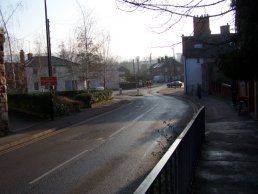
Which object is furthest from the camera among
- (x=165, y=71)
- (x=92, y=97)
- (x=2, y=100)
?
(x=165, y=71)

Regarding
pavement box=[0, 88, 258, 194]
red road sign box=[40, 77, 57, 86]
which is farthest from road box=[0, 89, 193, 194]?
red road sign box=[40, 77, 57, 86]

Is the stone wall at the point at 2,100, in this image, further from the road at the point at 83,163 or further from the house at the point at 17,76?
the house at the point at 17,76

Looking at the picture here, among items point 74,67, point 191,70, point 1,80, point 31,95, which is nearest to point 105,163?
point 1,80

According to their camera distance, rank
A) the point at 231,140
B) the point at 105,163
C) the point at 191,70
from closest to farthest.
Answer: the point at 105,163 < the point at 231,140 < the point at 191,70

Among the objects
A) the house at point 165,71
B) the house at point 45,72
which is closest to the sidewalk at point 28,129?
the house at point 45,72

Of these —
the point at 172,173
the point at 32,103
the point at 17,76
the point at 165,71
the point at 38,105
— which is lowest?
the point at 38,105

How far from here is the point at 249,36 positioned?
7.20 meters

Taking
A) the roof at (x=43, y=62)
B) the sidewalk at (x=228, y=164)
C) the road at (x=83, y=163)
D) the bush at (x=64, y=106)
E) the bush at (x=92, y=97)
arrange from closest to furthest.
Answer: the sidewalk at (x=228, y=164), the road at (x=83, y=163), the bush at (x=64, y=106), the bush at (x=92, y=97), the roof at (x=43, y=62)

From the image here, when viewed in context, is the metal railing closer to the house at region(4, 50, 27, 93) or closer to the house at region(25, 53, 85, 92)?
the house at region(4, 50, 27, 93)

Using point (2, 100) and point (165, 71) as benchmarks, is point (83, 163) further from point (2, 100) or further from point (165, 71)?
point (165, 71)

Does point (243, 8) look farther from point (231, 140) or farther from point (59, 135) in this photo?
point (59, 135)

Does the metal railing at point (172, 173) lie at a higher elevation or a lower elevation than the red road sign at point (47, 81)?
lower

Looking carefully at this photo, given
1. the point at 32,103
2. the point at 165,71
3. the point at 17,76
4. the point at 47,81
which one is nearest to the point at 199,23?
the point at 47,81

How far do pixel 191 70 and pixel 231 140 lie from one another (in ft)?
176
